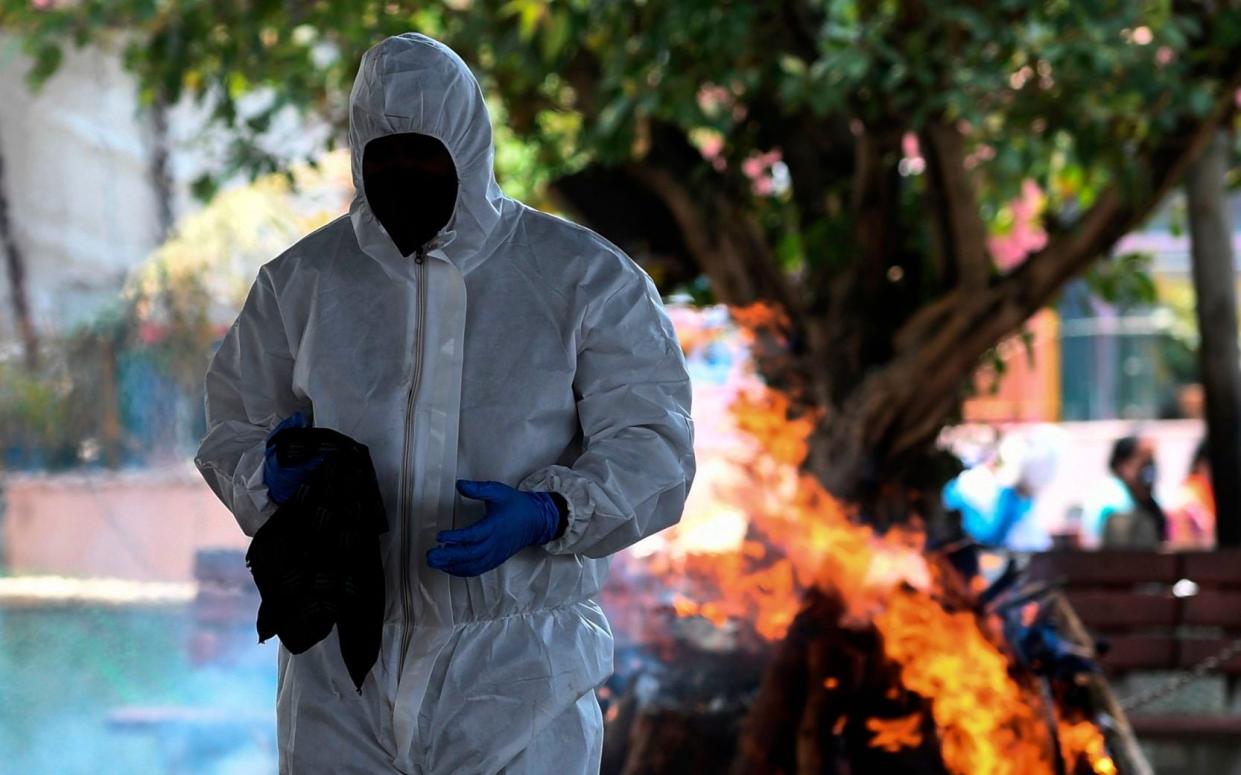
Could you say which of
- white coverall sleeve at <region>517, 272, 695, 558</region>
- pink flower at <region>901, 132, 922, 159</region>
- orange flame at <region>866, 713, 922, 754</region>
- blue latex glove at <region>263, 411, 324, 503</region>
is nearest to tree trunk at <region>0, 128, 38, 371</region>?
pink flower at <region>901, 132, 922, 159</region>

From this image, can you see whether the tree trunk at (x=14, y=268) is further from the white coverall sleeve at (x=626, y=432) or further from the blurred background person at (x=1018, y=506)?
the white coverall sleeve at (x=626, y=432)

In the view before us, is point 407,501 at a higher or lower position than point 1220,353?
lower

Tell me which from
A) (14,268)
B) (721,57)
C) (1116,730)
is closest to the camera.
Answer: (1116,730)

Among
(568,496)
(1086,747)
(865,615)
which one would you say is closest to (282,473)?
(568,496)

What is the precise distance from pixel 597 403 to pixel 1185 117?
4.08 metres

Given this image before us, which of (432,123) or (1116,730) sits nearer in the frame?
(432,123)

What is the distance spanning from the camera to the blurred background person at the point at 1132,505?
7.95m

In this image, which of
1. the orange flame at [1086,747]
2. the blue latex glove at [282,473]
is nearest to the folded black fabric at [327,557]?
the blue latex glove at [282,473]

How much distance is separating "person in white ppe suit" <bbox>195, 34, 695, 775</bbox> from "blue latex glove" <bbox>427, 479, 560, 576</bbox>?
3 centimetres

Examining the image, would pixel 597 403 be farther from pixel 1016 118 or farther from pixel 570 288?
pixel 1016 118

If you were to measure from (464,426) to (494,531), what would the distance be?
0.23 metres

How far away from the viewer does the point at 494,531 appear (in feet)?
6.45

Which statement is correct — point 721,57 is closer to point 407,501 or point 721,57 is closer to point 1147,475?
point 407,501

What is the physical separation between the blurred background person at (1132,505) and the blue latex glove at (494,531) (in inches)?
254
